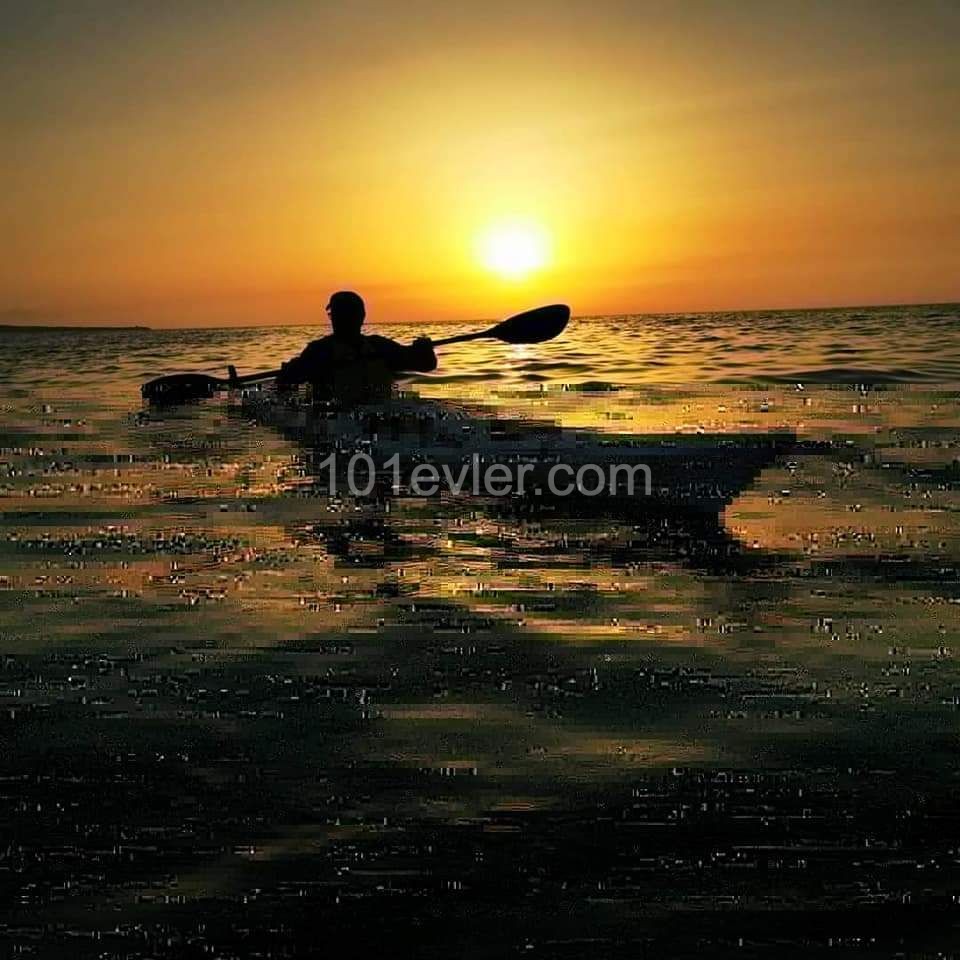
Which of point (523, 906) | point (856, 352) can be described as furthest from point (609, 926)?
point (856, 352)

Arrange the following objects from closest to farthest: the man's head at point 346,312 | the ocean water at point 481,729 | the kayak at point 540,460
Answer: the ocean water at point 481,729 < the kayak at point 540,460 < the man's head at point 346,312

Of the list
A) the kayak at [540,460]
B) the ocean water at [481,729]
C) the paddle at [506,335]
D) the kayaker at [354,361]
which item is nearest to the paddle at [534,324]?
the paddle at [506,335]

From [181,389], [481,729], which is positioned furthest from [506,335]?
[481,729]

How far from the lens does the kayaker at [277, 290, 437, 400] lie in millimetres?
12773

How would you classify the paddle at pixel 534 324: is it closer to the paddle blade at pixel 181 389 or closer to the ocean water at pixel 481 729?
the paddle blade at pixel 181 389

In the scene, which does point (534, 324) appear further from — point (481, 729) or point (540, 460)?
point (481, 729)

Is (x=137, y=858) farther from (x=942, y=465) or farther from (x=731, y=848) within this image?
(x=942, y=465)

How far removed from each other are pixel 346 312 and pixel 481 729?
9.53 m

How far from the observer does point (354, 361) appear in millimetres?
12805

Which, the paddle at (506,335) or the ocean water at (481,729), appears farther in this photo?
the paddle at (506,335)

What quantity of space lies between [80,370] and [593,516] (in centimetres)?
2786

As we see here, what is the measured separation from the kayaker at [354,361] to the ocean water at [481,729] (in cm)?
460

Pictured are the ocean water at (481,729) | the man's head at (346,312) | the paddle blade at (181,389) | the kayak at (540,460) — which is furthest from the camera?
the paddle blade at (181,389)

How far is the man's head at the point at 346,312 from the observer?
1254cm
